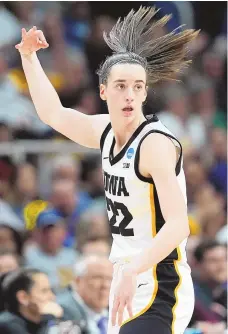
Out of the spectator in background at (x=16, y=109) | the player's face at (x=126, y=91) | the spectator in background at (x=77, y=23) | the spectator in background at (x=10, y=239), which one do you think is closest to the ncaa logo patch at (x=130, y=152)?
the player's face at (x=126, y=91)

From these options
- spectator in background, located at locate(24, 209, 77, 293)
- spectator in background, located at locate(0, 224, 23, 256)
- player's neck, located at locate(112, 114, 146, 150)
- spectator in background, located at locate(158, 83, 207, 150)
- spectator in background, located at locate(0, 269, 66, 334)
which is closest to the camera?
player's neck, located at locate(112, 114, 146, 150)

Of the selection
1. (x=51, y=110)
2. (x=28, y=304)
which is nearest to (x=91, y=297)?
(x=28, y=304)

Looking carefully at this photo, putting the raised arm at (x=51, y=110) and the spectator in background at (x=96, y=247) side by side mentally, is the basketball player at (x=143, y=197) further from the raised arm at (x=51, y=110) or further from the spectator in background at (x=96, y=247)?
the spectator in background at (x=96, y=247)

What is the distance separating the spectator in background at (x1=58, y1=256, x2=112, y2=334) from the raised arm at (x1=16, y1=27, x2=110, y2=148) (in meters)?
2.07

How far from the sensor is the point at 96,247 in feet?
27.9

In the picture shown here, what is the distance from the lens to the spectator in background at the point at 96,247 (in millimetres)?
8391

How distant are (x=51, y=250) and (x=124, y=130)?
14.6 ft

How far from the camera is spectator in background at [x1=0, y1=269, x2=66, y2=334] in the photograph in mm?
6648

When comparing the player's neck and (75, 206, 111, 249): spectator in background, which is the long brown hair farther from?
(75, 206, 111, 249): spectator in background

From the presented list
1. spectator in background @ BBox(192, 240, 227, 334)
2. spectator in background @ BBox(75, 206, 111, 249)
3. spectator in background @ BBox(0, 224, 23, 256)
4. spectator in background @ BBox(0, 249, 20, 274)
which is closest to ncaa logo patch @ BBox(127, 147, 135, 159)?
spectator in background @ BBox(0, 249, 20, 274)

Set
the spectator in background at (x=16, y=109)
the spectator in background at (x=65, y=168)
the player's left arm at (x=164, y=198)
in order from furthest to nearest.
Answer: the spectator in background at (x=16, y=109)
the spectator in background at (x=65, y=168)
the player's left arm at (x=164, y=198)

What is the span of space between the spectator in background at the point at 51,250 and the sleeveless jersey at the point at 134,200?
4169 millimetres

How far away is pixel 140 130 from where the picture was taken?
184 inches

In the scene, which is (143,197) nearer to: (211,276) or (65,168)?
(211,276)
